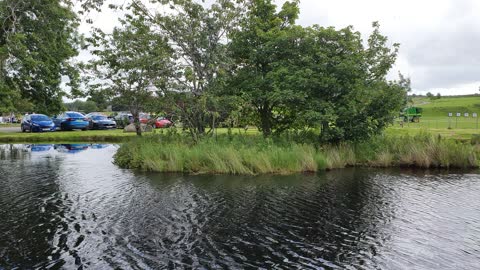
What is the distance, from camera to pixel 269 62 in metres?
24.4

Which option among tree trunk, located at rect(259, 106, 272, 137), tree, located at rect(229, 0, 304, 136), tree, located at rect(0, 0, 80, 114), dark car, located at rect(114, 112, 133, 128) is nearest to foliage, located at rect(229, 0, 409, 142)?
tree, located at rect(229, 0, 304, 136)

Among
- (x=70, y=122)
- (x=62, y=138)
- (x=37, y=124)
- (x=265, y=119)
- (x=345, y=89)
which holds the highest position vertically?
(x=345, y=89)

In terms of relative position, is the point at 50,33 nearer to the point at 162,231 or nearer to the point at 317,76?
the point at 317,76

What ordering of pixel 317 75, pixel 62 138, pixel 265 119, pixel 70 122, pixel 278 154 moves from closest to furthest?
pixel 278 154, pixel 317 75, pixel 265 119, pixel 62 138, pixel 70 122

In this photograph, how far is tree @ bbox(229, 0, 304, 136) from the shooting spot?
2272 centimetres

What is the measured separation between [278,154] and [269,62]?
6818 mm

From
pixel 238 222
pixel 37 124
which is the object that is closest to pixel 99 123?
pixel 37 124

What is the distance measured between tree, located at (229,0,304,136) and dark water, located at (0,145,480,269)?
20.6 ft

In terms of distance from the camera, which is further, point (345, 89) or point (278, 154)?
point (345, 89)

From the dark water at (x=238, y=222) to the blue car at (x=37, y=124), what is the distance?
24961 mm

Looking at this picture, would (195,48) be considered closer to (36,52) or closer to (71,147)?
(36,52)

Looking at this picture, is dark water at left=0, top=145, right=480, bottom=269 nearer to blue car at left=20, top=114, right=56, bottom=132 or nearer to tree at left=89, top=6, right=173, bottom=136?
tree at left=89, top=6, right=173, bottom=136

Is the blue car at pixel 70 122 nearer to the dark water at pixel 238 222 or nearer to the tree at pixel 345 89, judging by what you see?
the dark water at pixel 238 222

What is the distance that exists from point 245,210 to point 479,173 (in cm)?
1421
